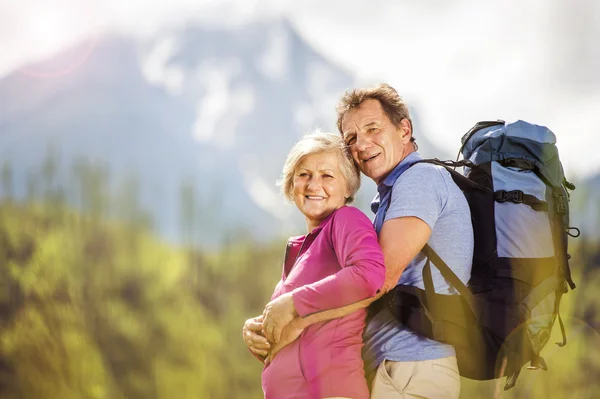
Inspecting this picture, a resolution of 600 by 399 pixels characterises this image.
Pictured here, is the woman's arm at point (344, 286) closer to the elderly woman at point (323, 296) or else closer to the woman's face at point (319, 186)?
the elderly woman at point (323, 296)

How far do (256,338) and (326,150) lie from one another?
2.03 feet

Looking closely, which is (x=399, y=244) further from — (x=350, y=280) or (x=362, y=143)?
(x=362, y=143)

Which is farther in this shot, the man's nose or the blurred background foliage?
the blurred background foliage

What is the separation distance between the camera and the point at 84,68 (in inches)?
801

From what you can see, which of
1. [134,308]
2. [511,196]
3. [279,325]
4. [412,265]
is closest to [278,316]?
[279,325]

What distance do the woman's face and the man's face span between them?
17 centimetres

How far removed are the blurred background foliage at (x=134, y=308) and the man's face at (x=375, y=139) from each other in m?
2.20

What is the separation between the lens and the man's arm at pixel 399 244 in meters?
1.96

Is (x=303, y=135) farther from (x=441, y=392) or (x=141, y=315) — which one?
(x=141, y=315)

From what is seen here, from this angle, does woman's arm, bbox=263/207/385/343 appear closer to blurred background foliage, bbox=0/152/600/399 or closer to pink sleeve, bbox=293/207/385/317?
pink sleeve, bbox=293/207/385/317

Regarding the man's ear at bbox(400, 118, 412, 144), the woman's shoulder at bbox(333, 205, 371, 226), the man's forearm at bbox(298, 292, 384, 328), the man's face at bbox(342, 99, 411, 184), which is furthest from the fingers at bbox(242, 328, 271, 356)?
the man's ear at bbox(400, 118, 412, 144)

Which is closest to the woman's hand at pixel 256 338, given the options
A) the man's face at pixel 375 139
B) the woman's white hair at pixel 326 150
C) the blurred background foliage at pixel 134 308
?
the woman's white hair at pixel 326 150

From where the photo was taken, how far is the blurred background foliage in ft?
13.8

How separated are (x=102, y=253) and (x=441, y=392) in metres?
3.53
